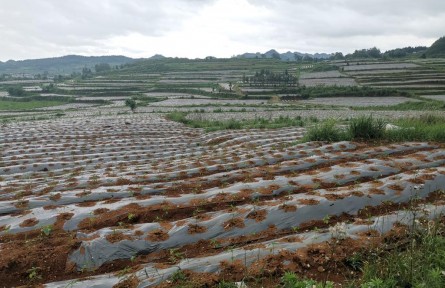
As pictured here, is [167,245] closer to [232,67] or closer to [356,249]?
[356,249]

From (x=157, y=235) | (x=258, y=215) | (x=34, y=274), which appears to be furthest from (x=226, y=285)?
(x=34, y=274)

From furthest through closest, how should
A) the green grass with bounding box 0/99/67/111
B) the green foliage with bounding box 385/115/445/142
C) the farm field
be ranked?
the green grass with bounding box 0/99/67/111
the green foliage with bounding box 385/115/445/142
the farm field

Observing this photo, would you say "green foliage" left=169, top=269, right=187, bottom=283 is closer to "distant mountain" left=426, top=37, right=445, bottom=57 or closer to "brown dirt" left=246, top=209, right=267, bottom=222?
"brown dirt" left=246, top=209, right=267, bottom=222

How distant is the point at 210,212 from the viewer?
5.96m

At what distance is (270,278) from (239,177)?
4315 mm

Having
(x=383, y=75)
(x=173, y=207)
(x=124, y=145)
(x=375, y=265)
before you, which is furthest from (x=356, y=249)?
(x=383, y=75)

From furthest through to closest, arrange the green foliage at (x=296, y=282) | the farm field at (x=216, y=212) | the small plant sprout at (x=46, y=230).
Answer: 1. the small plant sprout at (x=46, y=230)
2. the farm field at (x=216, y=212)
3. the green foliage at (x=296, y=282)

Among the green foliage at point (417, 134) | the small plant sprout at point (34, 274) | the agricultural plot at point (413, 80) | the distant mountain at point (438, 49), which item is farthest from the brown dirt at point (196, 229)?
the distant mountain at point (438, 49)

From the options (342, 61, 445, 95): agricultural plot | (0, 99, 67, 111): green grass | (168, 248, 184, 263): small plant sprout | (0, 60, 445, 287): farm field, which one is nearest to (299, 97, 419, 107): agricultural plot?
(342, 61, 445, 95): agricultural plot

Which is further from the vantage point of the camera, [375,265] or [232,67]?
[232,67]

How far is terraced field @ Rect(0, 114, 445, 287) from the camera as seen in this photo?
4.39 metres

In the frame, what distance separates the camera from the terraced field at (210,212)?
4.39m

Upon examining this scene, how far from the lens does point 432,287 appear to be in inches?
134

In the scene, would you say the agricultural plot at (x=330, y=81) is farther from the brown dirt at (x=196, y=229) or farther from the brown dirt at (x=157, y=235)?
the brown dirt at (x=157, y=235)
